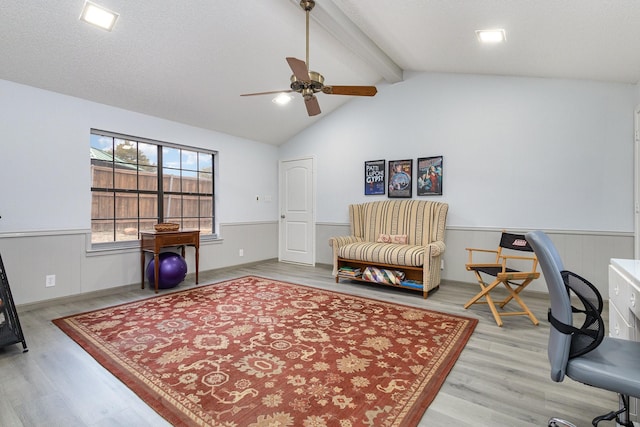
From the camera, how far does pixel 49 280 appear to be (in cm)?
348

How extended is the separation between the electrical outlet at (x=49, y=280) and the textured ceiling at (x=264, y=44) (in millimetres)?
2078

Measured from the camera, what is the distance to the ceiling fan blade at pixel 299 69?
2398mm

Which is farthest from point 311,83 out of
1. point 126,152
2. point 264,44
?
point 126,152

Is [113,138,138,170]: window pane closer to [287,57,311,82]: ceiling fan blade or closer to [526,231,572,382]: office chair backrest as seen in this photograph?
[287,57,311,82]: ceiling fan blade

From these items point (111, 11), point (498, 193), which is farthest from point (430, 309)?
point (111, 11)

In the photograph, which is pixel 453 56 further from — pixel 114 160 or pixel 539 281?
pixel 114 160

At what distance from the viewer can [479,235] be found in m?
4.27

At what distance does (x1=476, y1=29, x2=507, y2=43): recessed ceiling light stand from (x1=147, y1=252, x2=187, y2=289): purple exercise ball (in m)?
4.35

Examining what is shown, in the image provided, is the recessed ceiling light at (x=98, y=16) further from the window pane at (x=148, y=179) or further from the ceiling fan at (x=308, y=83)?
the window pane at (x=148, y=179)

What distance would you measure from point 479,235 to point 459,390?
281cm

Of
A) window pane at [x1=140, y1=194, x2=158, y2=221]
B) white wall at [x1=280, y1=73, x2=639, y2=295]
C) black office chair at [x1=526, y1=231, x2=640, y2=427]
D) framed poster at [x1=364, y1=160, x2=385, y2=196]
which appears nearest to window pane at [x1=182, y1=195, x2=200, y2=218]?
window pane at [x1=140, y1=194, x2=158, y2=221]

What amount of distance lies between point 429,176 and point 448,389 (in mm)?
3273

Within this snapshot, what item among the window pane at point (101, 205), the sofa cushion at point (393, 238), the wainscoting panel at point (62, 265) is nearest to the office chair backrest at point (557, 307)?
the sofa cushion at point (393, 238)

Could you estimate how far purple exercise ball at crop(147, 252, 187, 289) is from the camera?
4059 mm
